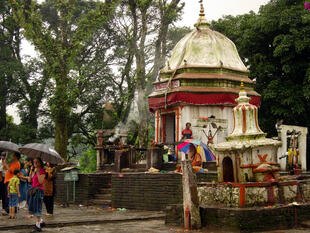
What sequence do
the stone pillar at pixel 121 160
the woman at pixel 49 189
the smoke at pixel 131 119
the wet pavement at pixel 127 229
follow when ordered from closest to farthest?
the wet pavement at pixel 127 229 < the woman at pixel 49 189 < the stone pillar at pixel 121 160 < the smoke at pixel 131 119

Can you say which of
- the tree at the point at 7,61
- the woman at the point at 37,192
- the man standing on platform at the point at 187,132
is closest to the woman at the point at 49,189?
the woman at the point at 37,192

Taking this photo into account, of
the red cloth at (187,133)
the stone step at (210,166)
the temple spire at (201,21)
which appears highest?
the temple spire at (201,21)

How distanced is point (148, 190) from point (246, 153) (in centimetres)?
483

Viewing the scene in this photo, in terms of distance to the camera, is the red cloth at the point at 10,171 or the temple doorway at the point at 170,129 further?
the temple doorway at the point at 170,129

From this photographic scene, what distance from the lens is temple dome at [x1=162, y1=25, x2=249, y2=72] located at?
18.3 m

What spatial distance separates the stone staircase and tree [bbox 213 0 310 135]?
33.9ft

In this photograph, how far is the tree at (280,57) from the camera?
2136cm

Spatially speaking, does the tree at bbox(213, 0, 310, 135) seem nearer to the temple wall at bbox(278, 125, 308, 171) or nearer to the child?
the temple wall at bbox(278, 125, 308, 171)

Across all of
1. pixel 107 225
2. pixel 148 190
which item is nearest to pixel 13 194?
pixel 107 225

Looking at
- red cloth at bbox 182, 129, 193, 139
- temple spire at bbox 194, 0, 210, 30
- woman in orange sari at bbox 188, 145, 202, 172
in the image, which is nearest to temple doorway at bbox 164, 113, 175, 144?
red cloth at bbox 182, 129, 193, 139

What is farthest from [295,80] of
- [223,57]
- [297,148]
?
[297,148]

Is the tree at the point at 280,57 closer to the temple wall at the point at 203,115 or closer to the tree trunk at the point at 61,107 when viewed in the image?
the temple wall at the point at 203,115

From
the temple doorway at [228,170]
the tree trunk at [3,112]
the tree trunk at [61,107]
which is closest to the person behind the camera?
the temple doorway at [228,170]

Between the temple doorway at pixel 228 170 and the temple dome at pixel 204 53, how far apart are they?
8.33 metres
